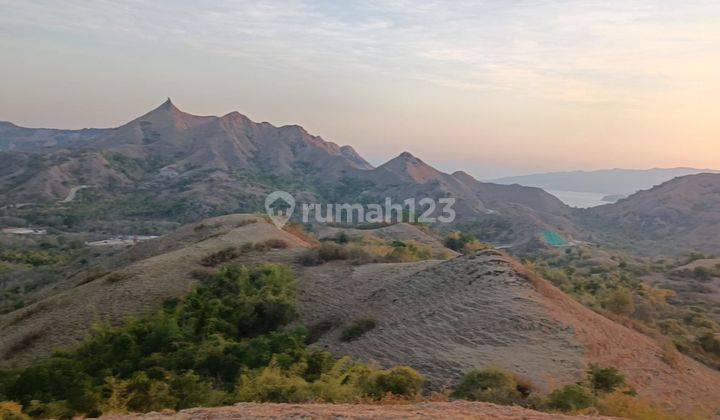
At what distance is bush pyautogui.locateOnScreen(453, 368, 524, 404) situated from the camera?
1129 centimetres

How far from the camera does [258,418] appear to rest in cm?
911

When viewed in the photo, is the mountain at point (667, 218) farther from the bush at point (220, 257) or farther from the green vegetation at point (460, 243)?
the bush at point (220, 257)

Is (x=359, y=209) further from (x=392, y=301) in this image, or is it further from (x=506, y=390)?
(x=506, y=390)

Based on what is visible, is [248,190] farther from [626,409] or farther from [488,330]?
[626,409]

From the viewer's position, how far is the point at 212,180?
11369 cm

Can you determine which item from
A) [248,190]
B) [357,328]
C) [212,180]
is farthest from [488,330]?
[212,180]

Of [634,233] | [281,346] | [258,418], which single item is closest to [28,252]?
[281,346]

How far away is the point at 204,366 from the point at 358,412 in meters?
7.42

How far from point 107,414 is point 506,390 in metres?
8.16

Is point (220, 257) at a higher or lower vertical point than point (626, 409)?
higher

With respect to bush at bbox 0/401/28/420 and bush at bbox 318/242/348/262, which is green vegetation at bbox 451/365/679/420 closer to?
bush at bbox 0/401/28/420

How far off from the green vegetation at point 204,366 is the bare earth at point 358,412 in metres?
1.11

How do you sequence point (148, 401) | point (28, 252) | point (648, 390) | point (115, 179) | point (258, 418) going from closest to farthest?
1. point (258, 418)
2. point (148, 401)
3. point (648, 390)
4. point (28, 252)
5. point (115, 179)

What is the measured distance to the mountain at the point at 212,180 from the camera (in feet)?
307
